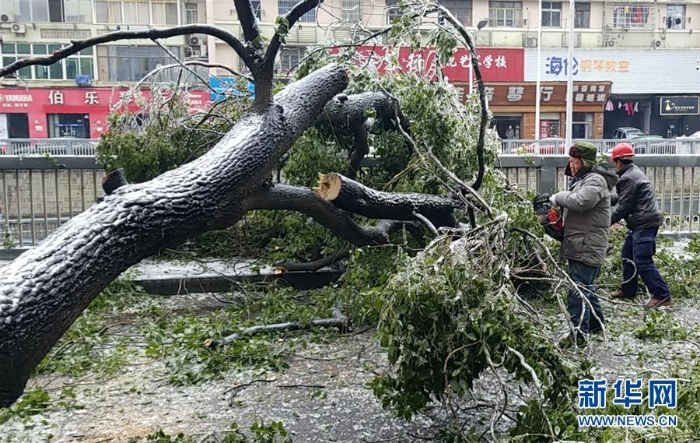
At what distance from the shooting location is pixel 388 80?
698 centimetres

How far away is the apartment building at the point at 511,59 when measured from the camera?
90.9 ft

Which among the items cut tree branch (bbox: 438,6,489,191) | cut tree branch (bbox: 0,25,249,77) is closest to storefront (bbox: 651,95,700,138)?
cut tree branch (bbox: 438,6,489,191)

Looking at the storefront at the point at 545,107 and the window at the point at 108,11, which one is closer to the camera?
the window at the point at 108,11

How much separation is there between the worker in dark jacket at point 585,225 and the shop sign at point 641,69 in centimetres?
2856

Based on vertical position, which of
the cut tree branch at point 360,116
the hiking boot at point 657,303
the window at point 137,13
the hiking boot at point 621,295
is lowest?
the hiking boot at point 621,295

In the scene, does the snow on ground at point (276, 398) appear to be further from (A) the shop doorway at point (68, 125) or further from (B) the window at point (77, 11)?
(B) the window at point (77, 11)

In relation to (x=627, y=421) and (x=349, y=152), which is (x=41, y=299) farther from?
(x=349, y=152)

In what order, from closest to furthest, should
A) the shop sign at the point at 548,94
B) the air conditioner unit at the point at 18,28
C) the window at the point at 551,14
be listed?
the air conditioner unit at the point at 18,28
the shop sign at the point at 548,94
the window at the point at 551,14

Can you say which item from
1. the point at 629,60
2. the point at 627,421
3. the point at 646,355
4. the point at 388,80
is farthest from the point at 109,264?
the point at 629,60

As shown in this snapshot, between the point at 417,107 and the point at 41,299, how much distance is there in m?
4.64

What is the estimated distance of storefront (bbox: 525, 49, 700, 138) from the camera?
3247cm

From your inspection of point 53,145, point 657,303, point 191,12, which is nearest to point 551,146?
point 53,145

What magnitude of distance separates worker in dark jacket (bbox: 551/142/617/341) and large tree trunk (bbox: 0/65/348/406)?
2421 millimetres

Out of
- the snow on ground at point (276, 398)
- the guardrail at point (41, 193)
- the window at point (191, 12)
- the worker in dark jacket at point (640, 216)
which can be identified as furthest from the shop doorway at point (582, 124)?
the snow on ground at point (276, 398)
